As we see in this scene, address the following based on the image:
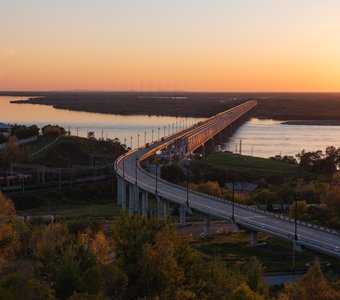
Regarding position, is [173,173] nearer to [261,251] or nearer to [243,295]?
[261,251]

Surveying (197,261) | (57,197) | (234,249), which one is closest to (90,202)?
(57,197)

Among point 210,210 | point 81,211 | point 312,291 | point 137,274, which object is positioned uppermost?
point 312,291

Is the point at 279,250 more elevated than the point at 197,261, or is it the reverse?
the point at 197,261

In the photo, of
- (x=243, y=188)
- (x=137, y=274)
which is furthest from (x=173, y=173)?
(x=137, y=274)

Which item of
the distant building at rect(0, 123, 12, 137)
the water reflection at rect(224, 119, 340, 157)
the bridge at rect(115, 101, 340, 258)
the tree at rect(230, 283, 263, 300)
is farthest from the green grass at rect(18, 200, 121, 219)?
the water reflection at rect(224, 119, 340, 157)

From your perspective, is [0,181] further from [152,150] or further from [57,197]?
[152,150]

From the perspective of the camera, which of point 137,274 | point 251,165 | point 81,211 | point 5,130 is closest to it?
point 137,274
